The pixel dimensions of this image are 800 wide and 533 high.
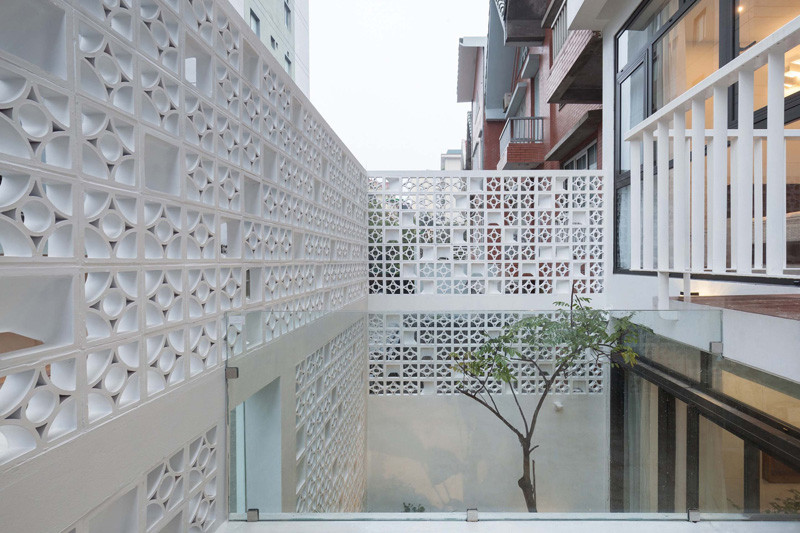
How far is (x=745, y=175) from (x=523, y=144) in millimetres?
7967

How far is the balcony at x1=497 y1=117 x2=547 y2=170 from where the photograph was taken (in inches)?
365

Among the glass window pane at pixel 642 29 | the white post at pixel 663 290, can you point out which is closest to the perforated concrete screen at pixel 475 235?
the glass window pane at pixel 642 29

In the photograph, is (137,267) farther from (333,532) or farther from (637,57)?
(637,57)

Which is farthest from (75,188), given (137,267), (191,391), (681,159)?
(681,159)

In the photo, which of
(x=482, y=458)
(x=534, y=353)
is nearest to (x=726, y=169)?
(x=534, y=353)

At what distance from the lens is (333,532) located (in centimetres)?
226

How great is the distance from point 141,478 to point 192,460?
0.35m

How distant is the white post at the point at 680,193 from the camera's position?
2.14 m

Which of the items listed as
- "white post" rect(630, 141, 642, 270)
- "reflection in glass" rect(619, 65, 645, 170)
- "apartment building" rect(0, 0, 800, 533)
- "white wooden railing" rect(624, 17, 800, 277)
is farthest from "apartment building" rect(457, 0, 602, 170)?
"white wooden railing" rect(624, 17, 800, 277)

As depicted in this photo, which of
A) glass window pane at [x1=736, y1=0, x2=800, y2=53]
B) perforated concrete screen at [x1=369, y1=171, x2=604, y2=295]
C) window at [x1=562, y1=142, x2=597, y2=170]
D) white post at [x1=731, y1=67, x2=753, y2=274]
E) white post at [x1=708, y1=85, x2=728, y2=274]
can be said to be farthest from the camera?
window at [x1=562, y1=142, x2=597, y2=170]

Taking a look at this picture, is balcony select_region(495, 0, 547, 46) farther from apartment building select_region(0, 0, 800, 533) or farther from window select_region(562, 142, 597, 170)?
apartment building select_region(0, 0, 800, 533)

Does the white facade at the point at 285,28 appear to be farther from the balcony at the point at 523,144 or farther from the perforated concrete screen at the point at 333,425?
the perforated concrete screen at the point at 333,425

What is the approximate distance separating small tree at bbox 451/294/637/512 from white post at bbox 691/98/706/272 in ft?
2.07

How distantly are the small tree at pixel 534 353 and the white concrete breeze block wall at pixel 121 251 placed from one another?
120 centimetres
